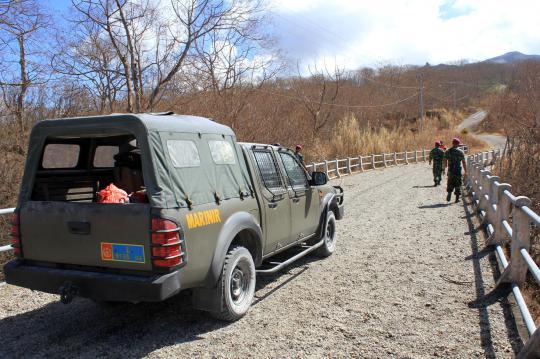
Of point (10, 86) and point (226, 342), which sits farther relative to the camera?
point (10, 86)

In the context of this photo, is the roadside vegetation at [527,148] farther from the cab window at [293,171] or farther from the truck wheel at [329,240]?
the cab window at [293,171]

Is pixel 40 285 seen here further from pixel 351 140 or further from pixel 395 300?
pixel 351 140

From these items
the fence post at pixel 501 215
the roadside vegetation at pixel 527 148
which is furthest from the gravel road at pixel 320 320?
the roadside vegetation at pixel 527 148

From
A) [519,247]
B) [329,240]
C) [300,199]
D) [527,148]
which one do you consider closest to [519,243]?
[519,247]

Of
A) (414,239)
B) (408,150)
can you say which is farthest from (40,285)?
(408,150)

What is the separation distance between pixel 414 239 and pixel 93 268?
6.28 metres

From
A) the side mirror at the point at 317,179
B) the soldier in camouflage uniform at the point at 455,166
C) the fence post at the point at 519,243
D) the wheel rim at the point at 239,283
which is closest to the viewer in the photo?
the wheel rim at the point at 239,283

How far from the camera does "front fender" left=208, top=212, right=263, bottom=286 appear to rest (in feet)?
13.8

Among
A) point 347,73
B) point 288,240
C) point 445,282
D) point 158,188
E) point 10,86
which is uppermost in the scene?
point 347,73

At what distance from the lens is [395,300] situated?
17.0ft

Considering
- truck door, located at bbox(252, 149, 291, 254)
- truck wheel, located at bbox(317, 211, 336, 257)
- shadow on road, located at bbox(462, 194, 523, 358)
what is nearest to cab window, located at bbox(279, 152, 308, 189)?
truck door, located at bbox(252, 149, 291, 254)

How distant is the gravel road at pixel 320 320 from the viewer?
13.2ft

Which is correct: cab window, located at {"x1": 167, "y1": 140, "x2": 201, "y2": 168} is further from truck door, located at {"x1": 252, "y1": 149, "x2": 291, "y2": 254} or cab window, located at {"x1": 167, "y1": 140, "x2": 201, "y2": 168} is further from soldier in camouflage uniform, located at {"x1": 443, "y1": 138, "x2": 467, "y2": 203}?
soldier in camouflage uniform, located at {"x1": 443, "y1": 138, "x2": 467, "y2": 203}

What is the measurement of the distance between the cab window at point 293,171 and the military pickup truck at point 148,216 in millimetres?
710
